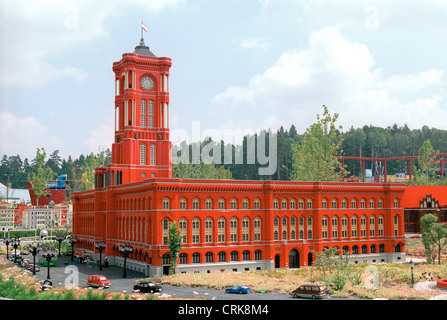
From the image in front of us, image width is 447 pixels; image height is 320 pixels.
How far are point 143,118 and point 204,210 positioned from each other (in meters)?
24.9

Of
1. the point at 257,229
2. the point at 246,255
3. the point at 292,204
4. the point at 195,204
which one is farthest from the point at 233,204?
the point at 292,204

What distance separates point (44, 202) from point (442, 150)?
134m

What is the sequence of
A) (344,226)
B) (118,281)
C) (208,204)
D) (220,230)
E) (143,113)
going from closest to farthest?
(118,281) < (208,204) < (220,230) < (344,226) < (143,113)

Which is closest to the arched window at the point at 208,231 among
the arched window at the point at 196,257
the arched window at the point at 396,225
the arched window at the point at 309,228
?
the arched window at the point at 196,257

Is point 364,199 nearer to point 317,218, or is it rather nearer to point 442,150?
point 317,218

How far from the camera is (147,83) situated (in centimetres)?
8156

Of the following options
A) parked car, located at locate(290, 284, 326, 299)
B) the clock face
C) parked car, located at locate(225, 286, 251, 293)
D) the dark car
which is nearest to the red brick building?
the clock face

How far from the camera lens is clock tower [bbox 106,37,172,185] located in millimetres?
79250

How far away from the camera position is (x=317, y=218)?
2756 inches

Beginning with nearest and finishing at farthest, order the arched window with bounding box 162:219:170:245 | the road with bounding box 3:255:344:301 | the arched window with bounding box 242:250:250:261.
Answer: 1. the road with bounding box 3:255:344:301
2. the arched window with bounding box 162:219:170:245
3. the arched window with bounding box 242:250:250:261

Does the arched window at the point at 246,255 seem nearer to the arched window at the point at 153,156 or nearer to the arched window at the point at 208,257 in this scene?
the arched window at the point at 208,257

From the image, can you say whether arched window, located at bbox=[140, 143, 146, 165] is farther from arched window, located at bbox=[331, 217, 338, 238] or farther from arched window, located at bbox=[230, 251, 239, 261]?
arched window, located at bbox=[331, 217, 338, 238]

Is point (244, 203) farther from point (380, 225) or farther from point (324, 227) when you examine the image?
→ point (380, 225)
